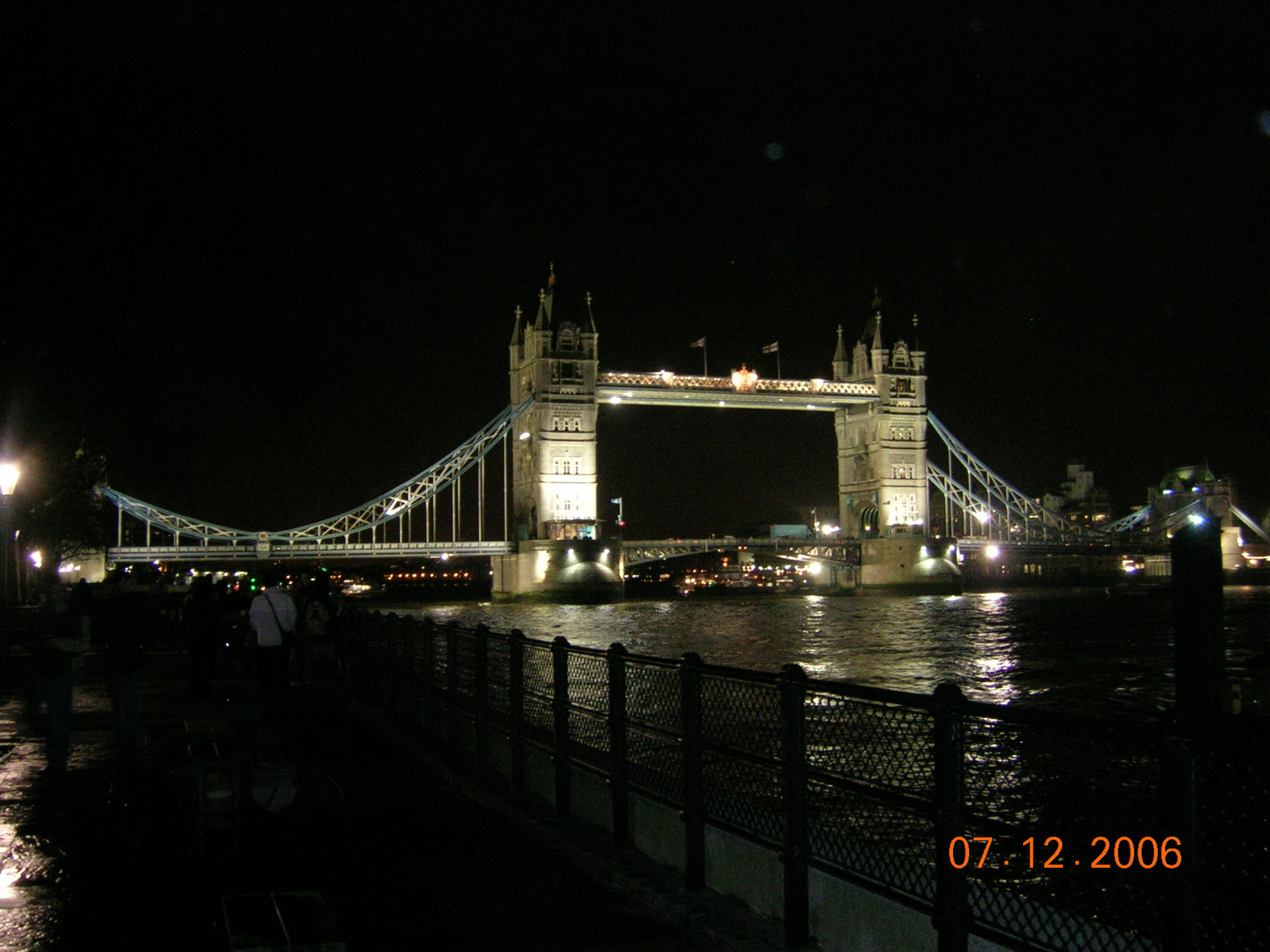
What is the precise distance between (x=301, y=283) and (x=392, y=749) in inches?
149

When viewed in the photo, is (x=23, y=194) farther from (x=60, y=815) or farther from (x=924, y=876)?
(x=924, y=876)

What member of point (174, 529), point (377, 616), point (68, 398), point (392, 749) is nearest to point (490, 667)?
point (392, 749)

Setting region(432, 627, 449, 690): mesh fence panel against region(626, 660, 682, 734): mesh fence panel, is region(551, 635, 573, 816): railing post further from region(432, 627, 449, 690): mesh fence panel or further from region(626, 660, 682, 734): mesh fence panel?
region(432, 627, 449, 690): mesh fence panel

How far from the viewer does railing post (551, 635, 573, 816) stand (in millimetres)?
7395

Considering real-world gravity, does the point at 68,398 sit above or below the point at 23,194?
below

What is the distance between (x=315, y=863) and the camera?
615 centimetres

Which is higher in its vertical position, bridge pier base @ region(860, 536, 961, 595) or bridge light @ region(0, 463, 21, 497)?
bridge light @ region(0, 463, 21, 497)

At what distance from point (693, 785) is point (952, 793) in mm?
1951

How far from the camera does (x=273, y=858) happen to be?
6.25 m

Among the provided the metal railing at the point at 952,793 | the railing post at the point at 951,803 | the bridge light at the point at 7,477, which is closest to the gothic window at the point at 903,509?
the bridge light at the point at 7,477

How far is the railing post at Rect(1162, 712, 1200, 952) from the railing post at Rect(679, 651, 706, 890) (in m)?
2.69

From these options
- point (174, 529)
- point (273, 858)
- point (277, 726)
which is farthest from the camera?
point (174, 529)

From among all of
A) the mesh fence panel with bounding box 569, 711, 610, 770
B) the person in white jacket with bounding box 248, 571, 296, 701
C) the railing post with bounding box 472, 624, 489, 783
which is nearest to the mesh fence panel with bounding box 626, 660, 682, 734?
the mesh fence panel with bounding box 569, 711, 610, 770

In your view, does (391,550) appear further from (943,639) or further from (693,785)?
(693,785)
